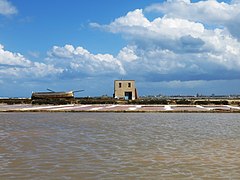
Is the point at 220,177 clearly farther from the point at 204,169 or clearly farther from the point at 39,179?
the point at 39,179

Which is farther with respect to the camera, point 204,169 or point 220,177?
point 204,169

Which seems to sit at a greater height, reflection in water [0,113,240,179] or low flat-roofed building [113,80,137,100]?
low flat-roofed building [113,80,137,100]

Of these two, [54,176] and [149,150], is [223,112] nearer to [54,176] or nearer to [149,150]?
[149,150]

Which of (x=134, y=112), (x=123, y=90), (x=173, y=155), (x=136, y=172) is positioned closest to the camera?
(x=136, y=172)

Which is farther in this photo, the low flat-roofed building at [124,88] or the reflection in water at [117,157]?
the low flat-roofed building at [124,88]

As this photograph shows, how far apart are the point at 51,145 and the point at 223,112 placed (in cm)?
2300

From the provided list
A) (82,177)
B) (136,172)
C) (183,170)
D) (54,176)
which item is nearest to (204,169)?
(183,170)

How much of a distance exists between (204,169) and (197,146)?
11.9 ft

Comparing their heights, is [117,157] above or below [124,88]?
below

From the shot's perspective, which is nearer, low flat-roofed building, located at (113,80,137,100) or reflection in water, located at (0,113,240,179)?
reflection in water, located at (0,113,240,179)

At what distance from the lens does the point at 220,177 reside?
7434 mm

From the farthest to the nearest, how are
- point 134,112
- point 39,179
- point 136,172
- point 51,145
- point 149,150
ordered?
point 134,112
point 51,145
point 149,150
point 136,172
point 39,179

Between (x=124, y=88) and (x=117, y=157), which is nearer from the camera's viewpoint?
(x=117, y=157)

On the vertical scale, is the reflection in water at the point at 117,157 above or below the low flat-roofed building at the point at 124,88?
below
